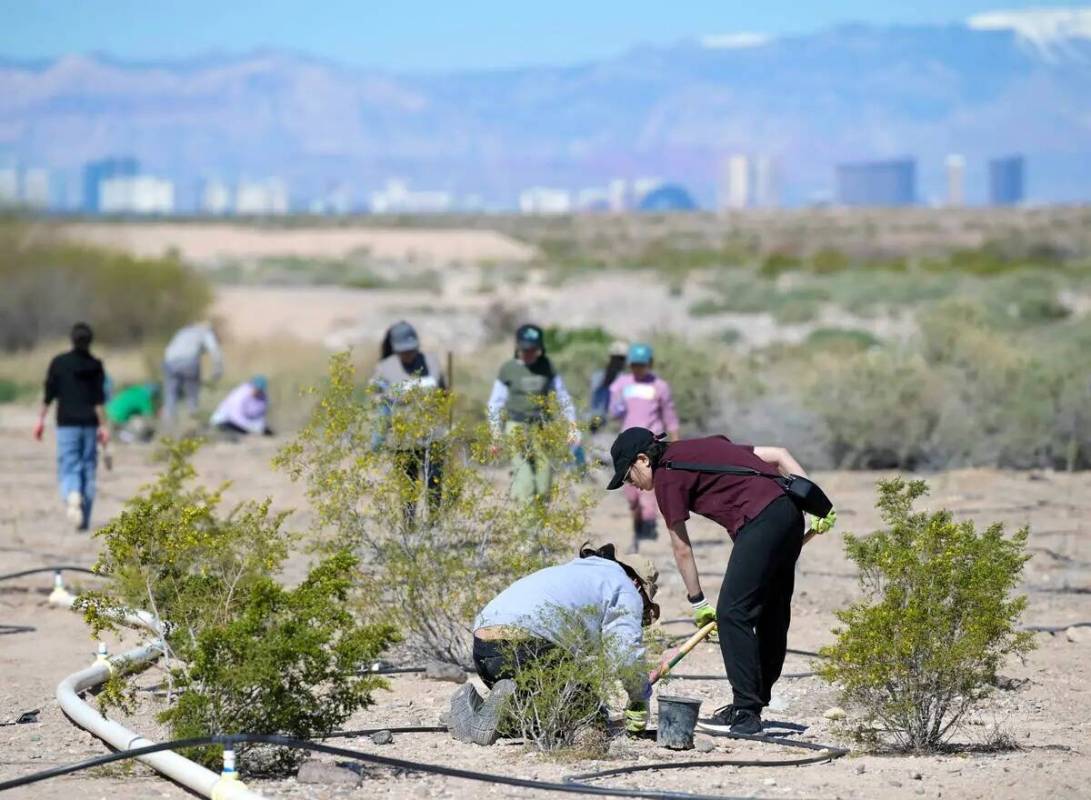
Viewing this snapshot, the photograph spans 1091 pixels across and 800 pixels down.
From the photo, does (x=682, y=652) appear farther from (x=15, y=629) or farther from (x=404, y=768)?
(x=15, y=629)

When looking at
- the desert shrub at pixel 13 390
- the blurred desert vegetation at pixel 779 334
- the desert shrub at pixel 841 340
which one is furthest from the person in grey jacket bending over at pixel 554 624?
the desert shrub at pixel 13 390

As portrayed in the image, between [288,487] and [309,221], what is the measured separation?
12934 centimetres

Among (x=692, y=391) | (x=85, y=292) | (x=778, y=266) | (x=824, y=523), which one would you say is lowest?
(x=692, y=391)

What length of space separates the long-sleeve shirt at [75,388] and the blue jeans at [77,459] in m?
0.08

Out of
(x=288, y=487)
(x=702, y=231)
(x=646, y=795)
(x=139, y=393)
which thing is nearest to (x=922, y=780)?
(x=646, y=795)

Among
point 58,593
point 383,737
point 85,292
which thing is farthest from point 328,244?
point 383,737

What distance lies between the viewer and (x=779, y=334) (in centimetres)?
3912

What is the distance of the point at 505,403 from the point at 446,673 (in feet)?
10.3

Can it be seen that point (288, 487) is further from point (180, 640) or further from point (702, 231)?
point (702, 231)

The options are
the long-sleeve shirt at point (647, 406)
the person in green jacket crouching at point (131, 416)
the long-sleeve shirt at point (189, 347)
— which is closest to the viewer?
the long-sleeve shirt at point (647, 406)

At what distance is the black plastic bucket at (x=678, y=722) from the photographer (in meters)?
7.72

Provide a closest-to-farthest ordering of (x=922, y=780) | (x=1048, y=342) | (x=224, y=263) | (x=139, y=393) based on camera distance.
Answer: (x=922, y=780), (x=139, y=393), (x=1048, y=342), (x=224, y=263)

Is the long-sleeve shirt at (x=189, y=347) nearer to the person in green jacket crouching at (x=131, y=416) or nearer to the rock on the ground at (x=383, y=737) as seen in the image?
the person in green jacket crouching at (x=131, y=416)

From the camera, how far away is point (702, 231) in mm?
121562
